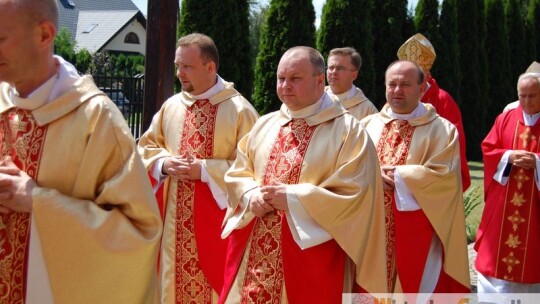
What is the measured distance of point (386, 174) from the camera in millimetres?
5410

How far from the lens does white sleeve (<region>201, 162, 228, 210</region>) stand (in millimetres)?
5273

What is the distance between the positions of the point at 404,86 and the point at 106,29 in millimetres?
43206

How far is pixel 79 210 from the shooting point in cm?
254

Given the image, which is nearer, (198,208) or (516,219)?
(198,208)

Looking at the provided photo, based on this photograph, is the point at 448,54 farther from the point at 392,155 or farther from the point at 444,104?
the point at 392,155

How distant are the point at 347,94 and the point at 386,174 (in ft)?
4.88

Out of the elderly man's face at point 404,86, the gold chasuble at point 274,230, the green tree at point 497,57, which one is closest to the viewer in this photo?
the gold chasuble at point 274,230

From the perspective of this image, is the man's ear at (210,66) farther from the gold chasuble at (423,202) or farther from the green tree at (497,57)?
the green tree at (497,57)

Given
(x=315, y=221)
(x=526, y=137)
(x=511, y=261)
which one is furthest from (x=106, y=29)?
(x=315, y=221)

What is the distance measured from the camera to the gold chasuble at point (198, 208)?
5.41 metres

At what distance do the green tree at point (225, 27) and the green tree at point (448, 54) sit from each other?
28.8 feet

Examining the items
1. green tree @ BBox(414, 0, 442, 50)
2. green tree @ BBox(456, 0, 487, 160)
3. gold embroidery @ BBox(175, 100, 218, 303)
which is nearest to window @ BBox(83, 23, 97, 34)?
green tree @ BBox(456, 0, 487, 160)

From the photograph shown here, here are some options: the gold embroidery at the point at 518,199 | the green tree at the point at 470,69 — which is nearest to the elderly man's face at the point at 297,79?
the gold embroidery at the point at 518,199

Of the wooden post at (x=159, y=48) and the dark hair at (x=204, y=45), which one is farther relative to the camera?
the wooden post at (x=159, y=48)
